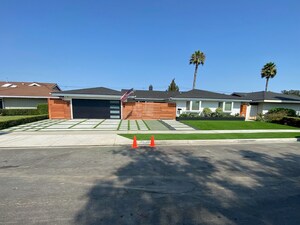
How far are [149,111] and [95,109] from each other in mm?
6520

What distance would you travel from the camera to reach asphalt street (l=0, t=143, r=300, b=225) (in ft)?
9.18

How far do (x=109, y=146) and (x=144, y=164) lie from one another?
9.59 ft

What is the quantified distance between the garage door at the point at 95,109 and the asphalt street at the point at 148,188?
12665mm

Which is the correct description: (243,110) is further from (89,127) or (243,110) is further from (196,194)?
(196,194)

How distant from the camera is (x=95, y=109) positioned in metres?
19.2

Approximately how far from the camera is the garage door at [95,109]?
18.9 m

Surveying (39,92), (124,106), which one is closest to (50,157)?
(124,106)

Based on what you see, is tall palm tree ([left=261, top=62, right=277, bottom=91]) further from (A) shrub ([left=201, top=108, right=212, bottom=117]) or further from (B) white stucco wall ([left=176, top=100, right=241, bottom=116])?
(A) shrub ([left=201, top=108, right=212, bottom=117])

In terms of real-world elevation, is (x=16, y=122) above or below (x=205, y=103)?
below

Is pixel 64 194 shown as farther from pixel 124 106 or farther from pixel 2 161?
pixel 124 106

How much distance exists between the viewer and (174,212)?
292cm

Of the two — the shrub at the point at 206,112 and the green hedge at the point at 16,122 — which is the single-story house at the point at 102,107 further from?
the shrub at the point at 206,112

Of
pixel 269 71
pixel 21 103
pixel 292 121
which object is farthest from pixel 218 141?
pixel 269 71

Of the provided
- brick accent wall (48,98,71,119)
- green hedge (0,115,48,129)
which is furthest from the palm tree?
green hedge (0,115,48,129)
